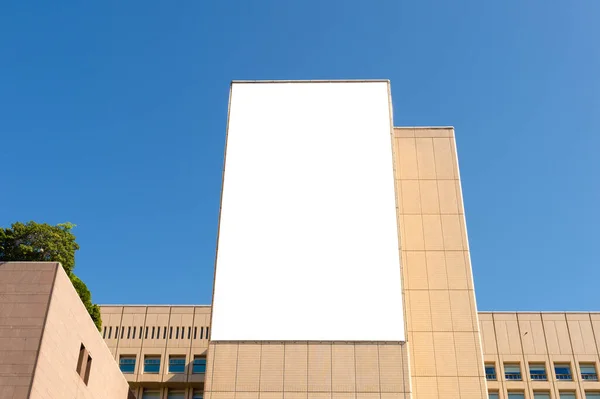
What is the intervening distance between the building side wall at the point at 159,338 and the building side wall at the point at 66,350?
13.8m

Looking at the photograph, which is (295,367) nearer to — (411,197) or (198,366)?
(411,197)

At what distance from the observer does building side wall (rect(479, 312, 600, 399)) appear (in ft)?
160

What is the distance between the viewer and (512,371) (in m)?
49.6

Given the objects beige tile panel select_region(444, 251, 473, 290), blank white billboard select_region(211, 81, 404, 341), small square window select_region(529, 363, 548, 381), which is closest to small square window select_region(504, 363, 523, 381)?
Answer: small square window select_region(529, 363, 548, 381)

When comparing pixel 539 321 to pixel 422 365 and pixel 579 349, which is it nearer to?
pixel 579 349

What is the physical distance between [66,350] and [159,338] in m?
21.8

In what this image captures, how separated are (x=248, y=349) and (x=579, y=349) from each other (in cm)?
2521

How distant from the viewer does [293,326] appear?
38.6 metres

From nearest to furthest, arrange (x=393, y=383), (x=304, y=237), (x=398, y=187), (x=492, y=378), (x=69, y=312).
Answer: (x=69, y=312)
(x=393, y=383)
(x=304, y=237)
(x=398, y=187)
(x=492, y=378)

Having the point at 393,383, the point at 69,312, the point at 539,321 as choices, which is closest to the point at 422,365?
the point at 393,383

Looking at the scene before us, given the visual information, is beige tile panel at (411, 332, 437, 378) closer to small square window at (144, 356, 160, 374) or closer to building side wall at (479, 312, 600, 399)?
building side wall at (479, 312, 600, 399)

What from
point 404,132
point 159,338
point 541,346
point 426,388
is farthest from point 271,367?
point 541,346

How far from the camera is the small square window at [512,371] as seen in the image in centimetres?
4934

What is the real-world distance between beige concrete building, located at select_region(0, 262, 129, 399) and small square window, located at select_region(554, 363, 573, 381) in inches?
1263
